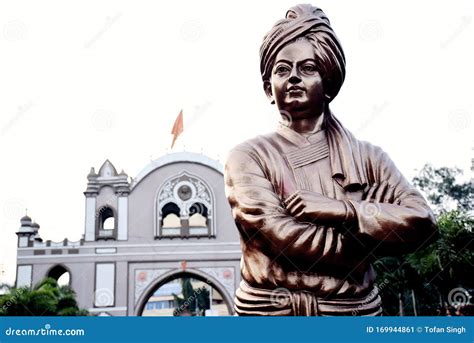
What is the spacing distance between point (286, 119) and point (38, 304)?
36.7ft

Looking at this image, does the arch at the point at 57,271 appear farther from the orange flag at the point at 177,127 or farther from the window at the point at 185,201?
the orange flag at the point at 177,127

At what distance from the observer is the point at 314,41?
3.75 meters

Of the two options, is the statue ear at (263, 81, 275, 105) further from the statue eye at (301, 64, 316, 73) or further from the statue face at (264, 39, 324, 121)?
the statue eye at (301, 64, 316, 73)

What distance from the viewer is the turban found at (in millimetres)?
3748

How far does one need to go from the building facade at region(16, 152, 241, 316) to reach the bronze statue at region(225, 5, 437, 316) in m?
17.9

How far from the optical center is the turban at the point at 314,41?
3748 mm

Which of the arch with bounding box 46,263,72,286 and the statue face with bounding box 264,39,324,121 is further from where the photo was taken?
the arch with bounding box 46,263,72,286

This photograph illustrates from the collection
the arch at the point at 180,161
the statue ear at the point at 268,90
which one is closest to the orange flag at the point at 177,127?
the arch at the point at 180,161

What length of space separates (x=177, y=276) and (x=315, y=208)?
19178 mm

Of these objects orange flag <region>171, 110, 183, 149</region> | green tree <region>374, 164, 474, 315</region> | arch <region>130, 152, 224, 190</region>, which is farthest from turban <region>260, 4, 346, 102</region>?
arch <region>130, 152, 224, 190</region>

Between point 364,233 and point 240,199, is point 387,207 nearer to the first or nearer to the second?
point 364,233

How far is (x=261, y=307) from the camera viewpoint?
3336 mm

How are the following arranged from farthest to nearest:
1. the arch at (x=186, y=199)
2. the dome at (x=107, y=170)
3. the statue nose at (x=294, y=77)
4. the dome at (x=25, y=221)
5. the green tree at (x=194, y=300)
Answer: the green tree at (x=194, y=300), the dome at (x=107, y=170), the dome at (x=25, y=221), the arch at (x=186, y=199), the statue nose at (x=294, y=77)

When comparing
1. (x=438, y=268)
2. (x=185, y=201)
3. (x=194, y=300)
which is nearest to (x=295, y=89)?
(x=438, y=268)
